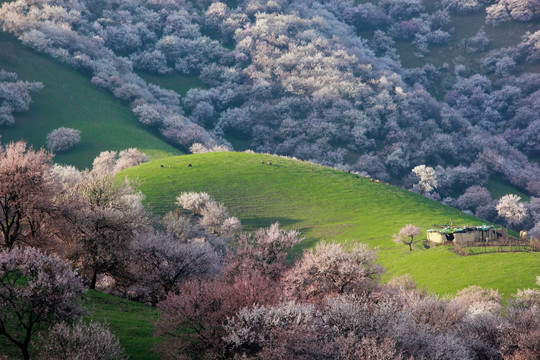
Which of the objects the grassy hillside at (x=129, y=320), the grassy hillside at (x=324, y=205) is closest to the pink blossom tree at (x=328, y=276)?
the grassy hillside at (x=129, y=320)

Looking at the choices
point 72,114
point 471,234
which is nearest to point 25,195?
point 471,234

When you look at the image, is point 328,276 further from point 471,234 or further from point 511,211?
point 511,211

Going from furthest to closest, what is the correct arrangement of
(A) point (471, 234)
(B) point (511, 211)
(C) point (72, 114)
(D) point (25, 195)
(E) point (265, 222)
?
(C) point (72, 114), (B) point (511, 211), (E) point (265, 222), (A) point (471, 234), (D) point (25, 195)

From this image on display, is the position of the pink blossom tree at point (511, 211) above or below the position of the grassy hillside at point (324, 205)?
below

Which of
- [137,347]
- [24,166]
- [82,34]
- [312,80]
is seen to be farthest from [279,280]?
[82,34]

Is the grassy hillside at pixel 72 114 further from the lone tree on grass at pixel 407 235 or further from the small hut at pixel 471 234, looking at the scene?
the small hut at pixel 471 234
